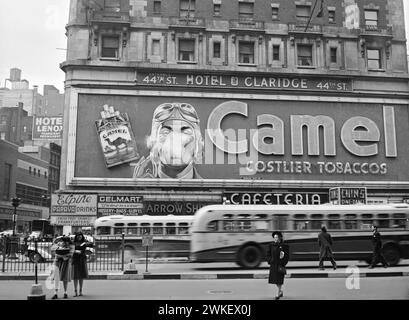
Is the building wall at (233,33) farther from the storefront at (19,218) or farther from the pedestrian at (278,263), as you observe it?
the storefront at (19,218)

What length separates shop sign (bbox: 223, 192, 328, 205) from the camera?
3703cm

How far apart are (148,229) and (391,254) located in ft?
43.0

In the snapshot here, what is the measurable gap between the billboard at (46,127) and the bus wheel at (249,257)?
76314mm

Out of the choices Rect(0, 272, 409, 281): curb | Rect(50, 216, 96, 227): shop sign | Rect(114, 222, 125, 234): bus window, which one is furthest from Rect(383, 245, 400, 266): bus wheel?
Rect(50, 216, 96, 227): shop sign

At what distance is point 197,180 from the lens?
1439 inches

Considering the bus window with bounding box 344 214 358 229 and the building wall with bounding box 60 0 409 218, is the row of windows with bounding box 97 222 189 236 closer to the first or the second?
the building wall with bounding box 60 0 409 218

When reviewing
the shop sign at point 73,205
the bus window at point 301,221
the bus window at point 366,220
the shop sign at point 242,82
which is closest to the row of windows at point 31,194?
the shop sign at point 73,205

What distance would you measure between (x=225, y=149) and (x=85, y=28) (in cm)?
1443

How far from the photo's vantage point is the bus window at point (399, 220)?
2238cm

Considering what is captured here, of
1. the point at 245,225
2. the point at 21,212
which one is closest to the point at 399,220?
the point at 245,225

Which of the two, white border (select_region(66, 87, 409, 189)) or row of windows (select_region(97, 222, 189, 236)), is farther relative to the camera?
white border (select_region(66, 87, 409, 189))

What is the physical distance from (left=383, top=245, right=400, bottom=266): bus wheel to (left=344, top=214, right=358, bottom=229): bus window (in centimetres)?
167

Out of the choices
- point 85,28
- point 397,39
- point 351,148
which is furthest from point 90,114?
point 397,39

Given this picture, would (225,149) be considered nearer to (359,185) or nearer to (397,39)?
(359,185)
